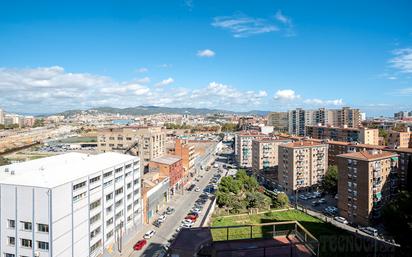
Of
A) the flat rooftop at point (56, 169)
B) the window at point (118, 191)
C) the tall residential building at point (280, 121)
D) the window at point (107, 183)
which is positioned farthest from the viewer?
the tall residential building at point (280, 121)

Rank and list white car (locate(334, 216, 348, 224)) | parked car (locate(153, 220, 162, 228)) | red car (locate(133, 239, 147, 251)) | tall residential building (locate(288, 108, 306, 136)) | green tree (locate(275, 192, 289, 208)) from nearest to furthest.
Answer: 1. red car (locate(133, 239, 147, 251))
2. parked car (locate(153, 220, 162, 228))
3. white car (locate(334, 216, 348, 224))
4. green tree (locate(275, 192, 289, 208))
5. tall residential building (locate(288, 108, 306, 136))

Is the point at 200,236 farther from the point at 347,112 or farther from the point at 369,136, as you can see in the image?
the point at 347,112

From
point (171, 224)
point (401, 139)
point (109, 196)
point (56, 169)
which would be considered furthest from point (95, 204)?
point (401, 139)

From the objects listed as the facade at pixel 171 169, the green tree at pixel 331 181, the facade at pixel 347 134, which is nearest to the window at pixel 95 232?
the facade at pixel 171 169

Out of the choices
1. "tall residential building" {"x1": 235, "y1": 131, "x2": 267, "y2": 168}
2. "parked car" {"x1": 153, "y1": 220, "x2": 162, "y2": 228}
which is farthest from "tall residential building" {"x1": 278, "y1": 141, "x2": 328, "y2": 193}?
"parked car" {"x1": 153, "y1": 220, "x2": 162, "y2": 228}

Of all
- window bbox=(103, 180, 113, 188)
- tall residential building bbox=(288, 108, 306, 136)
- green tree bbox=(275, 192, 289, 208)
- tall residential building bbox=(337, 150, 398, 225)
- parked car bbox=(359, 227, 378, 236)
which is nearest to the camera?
window bbox=(103, 180, 113, 188)

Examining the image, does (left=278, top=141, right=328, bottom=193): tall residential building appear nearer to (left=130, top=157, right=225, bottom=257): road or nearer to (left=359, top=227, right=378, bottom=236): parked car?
(left=130, top=157, right=225, bottom=257): road

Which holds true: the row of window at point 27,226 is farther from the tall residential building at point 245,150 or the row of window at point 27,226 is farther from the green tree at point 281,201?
the tall residential building at point 245,150
